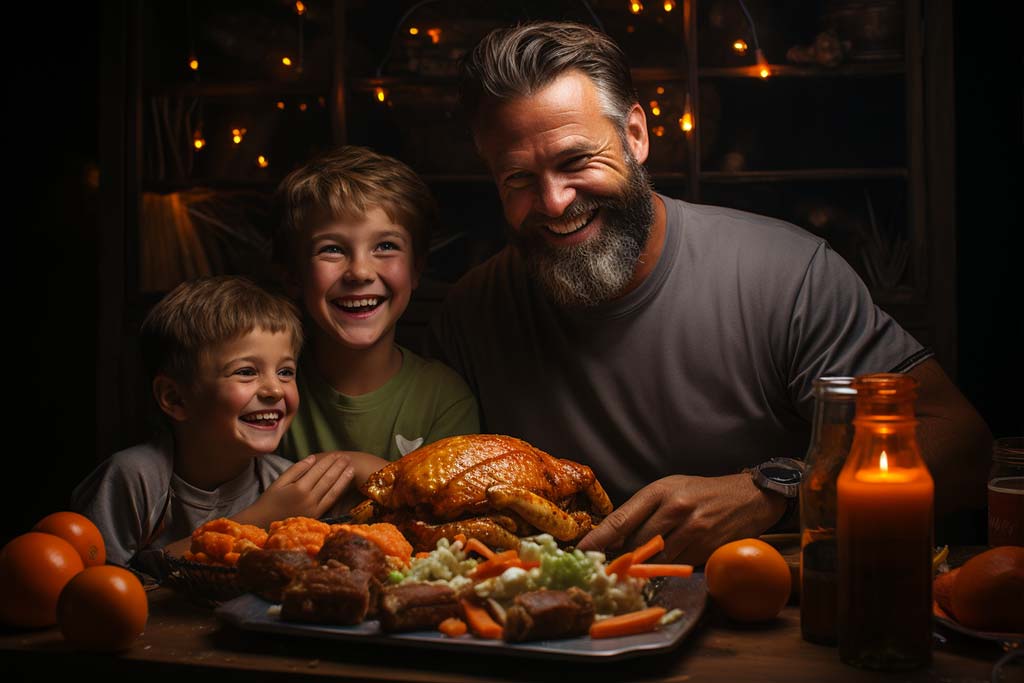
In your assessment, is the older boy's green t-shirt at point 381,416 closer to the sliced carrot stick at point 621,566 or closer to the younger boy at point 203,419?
the younger boy at point 203,419

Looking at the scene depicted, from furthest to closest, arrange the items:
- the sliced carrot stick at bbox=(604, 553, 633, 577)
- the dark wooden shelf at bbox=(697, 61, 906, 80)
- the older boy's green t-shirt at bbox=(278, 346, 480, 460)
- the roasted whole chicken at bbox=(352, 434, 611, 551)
A: the dark wooden shelf at bbox=(697, 61, 906, 80) < the older boy's green t-shirt at bbox=(278, 346, 480, 460) < the roasted whole chicken at bbox=(352, 434, 611, 551) < the sliced carrot stick at bbox=(604, 553, 633, 577)

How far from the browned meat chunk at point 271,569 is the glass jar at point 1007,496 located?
35.8 inches

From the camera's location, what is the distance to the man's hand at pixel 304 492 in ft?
5.71

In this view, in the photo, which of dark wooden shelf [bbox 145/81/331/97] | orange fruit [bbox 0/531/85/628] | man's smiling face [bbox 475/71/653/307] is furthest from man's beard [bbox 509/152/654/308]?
dark wooden shelf [bbox 145/81/331/97]

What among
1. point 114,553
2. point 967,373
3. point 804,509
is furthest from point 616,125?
point 967,373

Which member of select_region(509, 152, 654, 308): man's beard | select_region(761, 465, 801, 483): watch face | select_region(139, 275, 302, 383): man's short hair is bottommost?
select_region(761, 465, 801, 483): watch face

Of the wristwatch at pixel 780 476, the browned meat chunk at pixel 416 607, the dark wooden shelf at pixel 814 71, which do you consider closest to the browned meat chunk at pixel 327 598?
the browned meat chunk at pixel 416 607

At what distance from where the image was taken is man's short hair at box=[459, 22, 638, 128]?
2039mm

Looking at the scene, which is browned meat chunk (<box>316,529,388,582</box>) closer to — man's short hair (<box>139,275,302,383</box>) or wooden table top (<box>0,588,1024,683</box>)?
wooden table top (<box>0,588,1024,683</box>)

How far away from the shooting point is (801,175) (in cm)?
301

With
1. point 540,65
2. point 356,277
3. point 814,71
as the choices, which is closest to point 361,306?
point 356,277

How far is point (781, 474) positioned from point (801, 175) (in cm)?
153

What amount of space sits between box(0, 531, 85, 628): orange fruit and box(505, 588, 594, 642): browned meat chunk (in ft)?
1.82

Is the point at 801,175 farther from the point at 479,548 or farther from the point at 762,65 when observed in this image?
the point at 479,548
